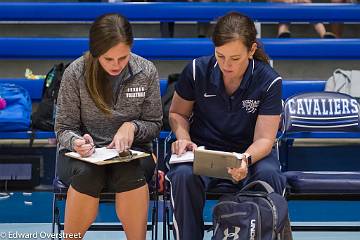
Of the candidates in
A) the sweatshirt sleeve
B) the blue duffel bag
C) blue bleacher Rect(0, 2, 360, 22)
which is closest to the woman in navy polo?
the sweatshirt sleeve

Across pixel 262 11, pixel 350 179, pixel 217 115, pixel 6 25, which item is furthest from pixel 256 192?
pixel 6 25

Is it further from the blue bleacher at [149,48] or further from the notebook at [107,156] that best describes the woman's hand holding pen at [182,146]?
the blue bleacher at [149,48]

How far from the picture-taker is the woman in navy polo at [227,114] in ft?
9.84

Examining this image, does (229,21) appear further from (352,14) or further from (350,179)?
(352,14)

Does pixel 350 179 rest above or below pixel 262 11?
below

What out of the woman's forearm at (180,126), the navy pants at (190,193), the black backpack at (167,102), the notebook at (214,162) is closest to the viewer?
the notebook at (214,162)

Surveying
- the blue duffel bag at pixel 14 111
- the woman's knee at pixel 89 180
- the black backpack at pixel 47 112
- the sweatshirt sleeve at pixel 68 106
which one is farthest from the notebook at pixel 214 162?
the blue duffel bag at pixel 14 111

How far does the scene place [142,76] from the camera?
3277 mm

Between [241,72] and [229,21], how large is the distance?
249mm

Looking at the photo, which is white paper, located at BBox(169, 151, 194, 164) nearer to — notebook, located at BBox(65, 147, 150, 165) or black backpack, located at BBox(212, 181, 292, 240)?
notebook, located at BBox(65, 147, 150, 165)

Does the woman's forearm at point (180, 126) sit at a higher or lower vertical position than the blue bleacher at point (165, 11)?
lower

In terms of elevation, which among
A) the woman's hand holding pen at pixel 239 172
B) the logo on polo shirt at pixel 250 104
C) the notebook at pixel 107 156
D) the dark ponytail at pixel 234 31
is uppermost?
the dark ponytail at pixel 234 31

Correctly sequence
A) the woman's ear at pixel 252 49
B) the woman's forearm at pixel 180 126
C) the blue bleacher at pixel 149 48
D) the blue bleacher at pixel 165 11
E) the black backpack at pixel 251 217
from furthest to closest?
1. the blue bleacher at pixel 165 11
2. the blue bleacher at pixel 149 48
3. the woman's forearm at pixel 180 126
4. the woman's ear at pixel 252 49
5. the black backpack at pixel 251 217

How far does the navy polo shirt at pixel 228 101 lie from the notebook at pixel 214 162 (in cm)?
32
